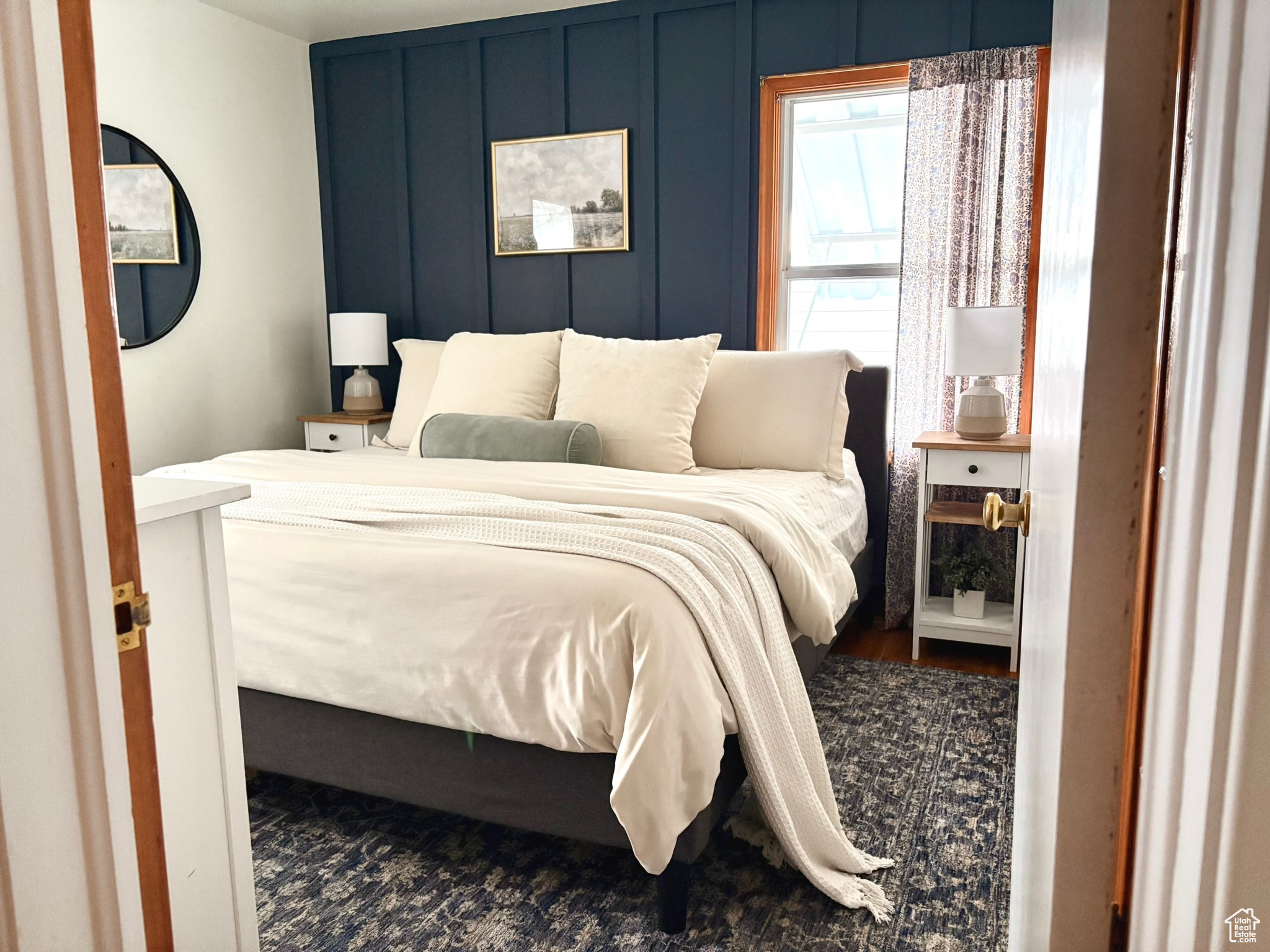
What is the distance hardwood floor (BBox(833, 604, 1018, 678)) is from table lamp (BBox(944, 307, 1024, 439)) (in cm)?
81

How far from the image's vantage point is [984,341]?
127 inches

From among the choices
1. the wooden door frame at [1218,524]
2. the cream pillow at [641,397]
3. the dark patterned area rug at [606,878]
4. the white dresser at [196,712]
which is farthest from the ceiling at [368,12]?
the wooden door frame at [1218,524]

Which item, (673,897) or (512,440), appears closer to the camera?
(673,897)

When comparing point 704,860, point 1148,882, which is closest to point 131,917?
point 1148,882

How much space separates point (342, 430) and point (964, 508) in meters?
2.81

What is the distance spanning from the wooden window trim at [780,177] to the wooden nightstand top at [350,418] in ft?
5.99

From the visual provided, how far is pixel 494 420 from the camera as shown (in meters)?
3.20

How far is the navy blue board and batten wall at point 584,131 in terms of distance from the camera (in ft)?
12.3

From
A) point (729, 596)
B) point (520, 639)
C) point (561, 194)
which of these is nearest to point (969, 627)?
point (729, 596)

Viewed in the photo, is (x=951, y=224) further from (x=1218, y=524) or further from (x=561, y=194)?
(x=1218, y=524)

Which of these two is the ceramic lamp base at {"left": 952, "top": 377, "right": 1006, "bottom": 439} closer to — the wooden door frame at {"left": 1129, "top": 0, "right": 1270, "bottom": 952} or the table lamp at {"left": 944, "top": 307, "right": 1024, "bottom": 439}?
the table lamp at {"left": 944, "top": 307, "right": 1024, "bottom": 439}

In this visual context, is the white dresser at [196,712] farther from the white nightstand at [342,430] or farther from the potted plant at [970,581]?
the white nightstand at [342,430]

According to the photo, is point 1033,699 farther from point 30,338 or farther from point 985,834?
point 985,834

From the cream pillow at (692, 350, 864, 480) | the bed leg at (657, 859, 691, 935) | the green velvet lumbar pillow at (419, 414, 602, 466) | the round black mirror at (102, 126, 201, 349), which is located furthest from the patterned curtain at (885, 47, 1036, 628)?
the round black mirror at (102, 126, 201, 349)
